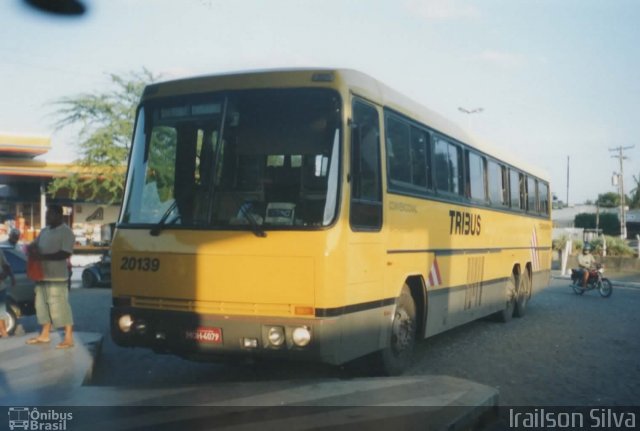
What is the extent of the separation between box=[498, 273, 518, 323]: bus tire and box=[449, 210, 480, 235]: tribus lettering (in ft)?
9.52

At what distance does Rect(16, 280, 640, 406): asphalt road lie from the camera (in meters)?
7.44

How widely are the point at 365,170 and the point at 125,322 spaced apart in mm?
2786

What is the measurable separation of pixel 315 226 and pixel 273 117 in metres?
1.15

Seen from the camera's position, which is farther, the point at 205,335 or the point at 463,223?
the point at 463,223

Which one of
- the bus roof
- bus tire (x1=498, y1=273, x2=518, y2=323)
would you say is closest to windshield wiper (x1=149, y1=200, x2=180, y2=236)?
the bus roof

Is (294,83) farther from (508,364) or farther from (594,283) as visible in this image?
(594,283)

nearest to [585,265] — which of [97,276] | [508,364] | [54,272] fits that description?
[508,364]

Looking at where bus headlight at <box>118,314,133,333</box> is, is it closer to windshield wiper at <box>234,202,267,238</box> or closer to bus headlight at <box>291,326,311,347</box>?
windshield wiper at <box>234,202,267,238</box>

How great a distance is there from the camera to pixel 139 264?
6.84 m

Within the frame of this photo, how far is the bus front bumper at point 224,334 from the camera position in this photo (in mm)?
6098

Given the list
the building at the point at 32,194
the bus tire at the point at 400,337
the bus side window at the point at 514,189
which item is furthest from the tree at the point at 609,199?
the bus tire at the point at 400,337

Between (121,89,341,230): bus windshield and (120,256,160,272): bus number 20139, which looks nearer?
(121,89,341,230): bus windshield

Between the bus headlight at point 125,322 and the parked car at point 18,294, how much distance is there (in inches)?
198

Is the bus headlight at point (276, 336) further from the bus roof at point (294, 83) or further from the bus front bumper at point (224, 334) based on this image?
the bus roof at point (294, 83)
